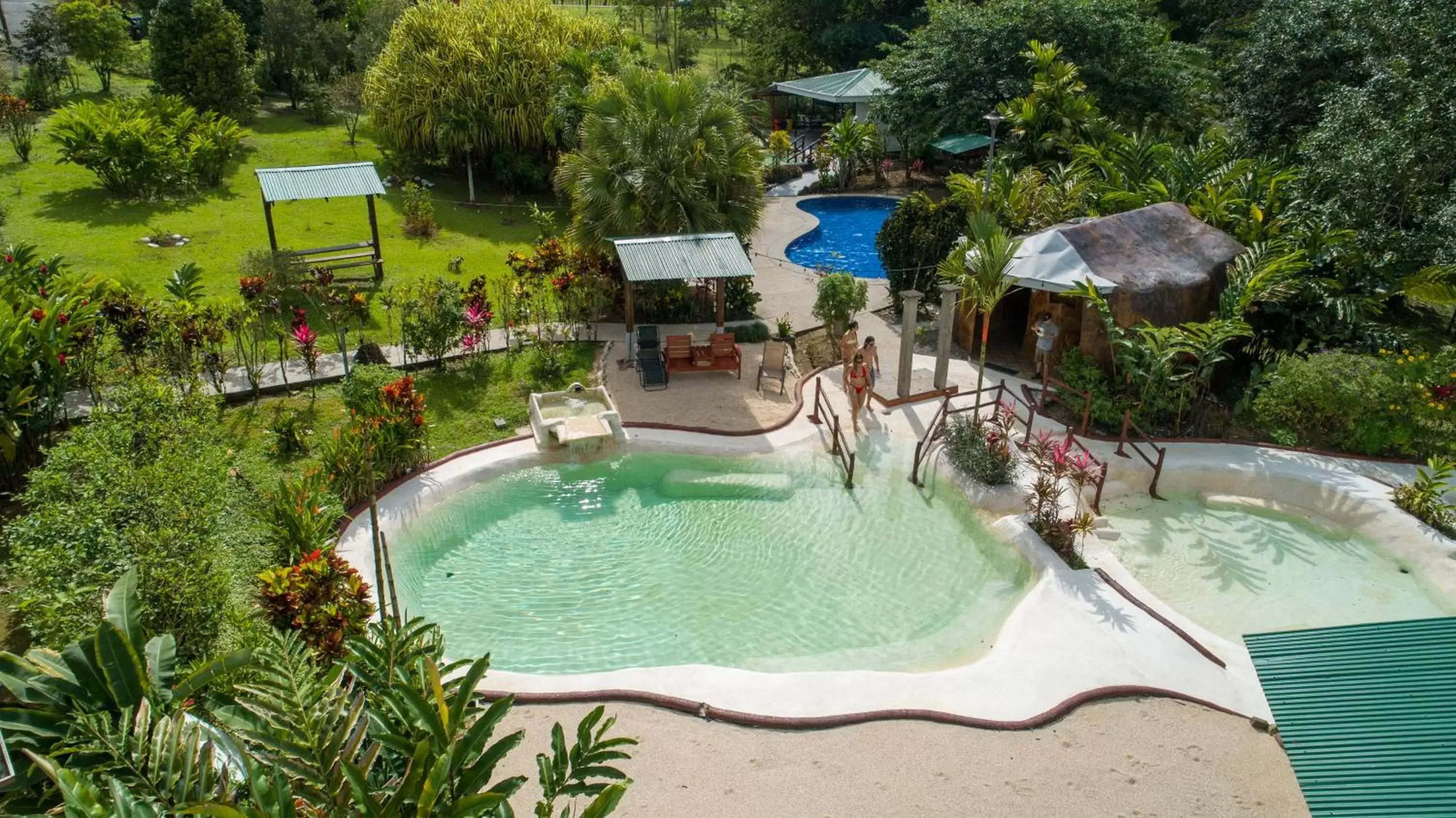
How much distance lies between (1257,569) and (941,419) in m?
4.86

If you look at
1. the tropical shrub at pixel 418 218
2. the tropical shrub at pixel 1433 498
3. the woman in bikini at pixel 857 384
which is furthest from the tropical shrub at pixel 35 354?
the tropical shrub at pixel 1433 498

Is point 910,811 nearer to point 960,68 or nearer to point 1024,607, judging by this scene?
point 1024,607

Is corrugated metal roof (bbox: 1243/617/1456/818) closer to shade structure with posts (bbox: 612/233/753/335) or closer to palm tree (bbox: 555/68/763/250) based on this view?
shade structure with posts (bbox: 612/233/753/335)

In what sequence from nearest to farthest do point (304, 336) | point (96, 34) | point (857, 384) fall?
point (857, 384) → point (304, 336) → point (96, 34)

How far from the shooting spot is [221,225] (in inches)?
945

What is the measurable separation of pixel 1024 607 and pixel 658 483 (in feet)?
18.6

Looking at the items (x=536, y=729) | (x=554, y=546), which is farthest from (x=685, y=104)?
(x=536, y=729)

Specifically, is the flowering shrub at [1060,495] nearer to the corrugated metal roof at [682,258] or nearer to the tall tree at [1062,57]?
the corrugated metal roof at [682,258]

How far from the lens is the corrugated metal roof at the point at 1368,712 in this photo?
6.35 m

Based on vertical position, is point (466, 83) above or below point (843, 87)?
below

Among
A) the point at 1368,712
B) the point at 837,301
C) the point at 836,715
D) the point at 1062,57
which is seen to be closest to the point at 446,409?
the point at 837,301

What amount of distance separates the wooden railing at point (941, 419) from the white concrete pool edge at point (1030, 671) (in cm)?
134

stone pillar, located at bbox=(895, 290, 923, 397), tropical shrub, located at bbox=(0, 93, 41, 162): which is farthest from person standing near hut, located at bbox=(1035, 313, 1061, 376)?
tropical shrub, located at bbox=(0, 93, 41, 162)

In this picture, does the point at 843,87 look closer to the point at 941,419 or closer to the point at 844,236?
the point at 844,236
